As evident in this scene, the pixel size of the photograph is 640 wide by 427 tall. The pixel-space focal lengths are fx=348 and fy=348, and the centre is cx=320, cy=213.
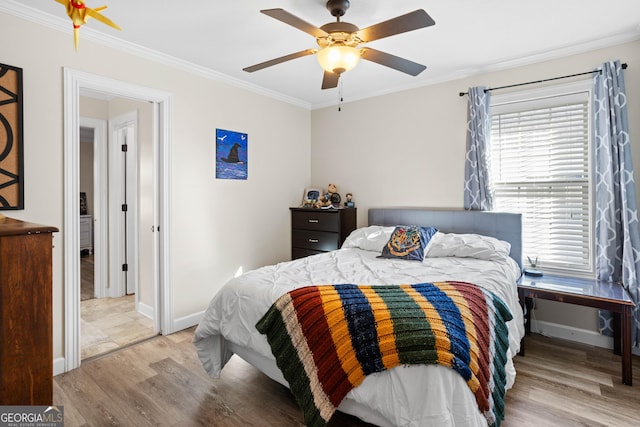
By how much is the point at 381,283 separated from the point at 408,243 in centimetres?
95

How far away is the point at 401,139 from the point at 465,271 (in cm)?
194

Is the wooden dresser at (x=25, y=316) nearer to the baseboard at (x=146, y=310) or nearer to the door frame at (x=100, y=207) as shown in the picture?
the baseboard at (x=146, y=310)

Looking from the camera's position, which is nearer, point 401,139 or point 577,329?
point 577,329

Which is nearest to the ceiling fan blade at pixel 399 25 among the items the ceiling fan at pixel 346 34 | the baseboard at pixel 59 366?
the ceiling fan at pixel 346 34

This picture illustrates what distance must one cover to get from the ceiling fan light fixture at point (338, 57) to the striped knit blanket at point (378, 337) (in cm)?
135

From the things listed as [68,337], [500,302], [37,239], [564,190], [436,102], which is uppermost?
[436,102]

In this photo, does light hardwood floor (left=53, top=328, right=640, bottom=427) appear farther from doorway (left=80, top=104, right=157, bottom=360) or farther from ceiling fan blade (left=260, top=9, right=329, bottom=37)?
ceiling fan blade (left=260, top=9, right=329, bottom=37)

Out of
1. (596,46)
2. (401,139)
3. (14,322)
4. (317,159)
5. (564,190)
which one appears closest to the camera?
(14,322)

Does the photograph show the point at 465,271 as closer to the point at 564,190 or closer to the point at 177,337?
the point at 564,190

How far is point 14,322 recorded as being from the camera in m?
1.34

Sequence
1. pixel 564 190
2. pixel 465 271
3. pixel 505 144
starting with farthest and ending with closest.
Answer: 1. pixel 505 144
2. pixel 564 190
3. pixel 465 271

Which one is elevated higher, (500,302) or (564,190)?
(564,190)

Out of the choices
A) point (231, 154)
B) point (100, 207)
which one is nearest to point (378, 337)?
point (231, 154)

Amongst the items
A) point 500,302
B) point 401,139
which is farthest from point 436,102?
point 500,302
